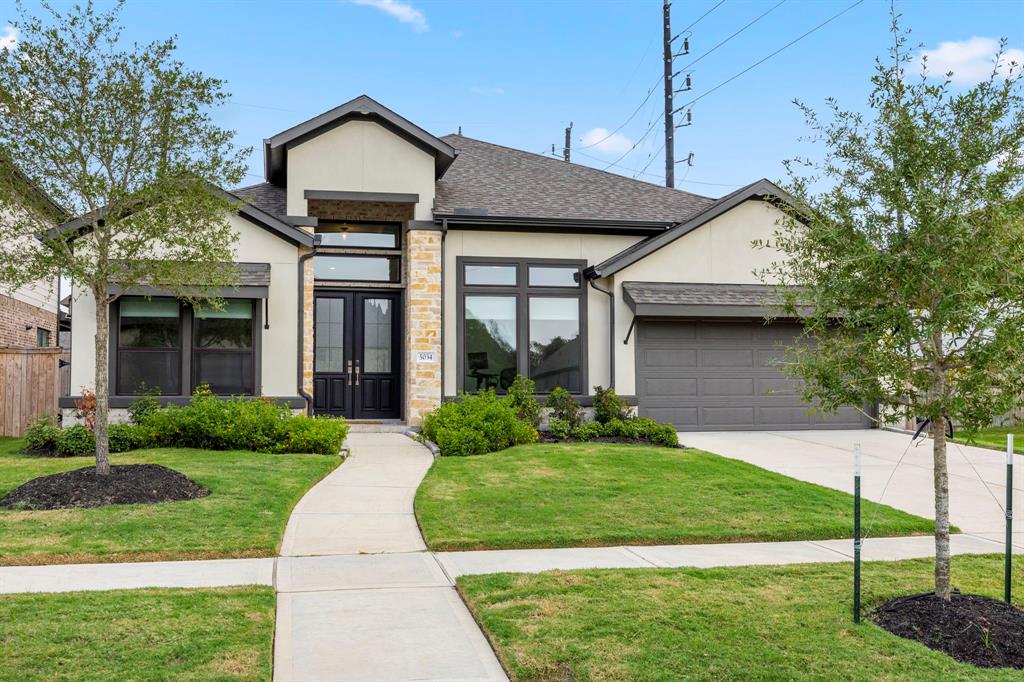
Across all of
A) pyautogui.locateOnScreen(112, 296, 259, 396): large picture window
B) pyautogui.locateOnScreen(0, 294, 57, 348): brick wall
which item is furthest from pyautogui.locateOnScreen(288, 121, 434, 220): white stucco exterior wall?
pyautogui.locateOnScreen(0, 294, 57, 348): brick wall

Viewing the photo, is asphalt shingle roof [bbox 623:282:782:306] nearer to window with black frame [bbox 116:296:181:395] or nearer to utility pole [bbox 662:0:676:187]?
window with black frame [bbox 116:296:181:395]

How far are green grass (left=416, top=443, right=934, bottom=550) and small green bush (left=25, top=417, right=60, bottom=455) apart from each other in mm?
5882

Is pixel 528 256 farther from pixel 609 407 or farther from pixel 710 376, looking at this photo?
pixel 710 376

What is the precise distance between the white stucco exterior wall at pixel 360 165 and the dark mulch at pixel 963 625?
11.4 meters

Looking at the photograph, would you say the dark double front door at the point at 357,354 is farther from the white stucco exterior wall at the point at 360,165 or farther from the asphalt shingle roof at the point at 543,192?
the asphalt shingle roof at the point at 543,192

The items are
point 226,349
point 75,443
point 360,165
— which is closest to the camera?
point 75,443

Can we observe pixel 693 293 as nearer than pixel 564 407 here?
No

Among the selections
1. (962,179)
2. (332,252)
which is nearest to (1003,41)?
(962,179)

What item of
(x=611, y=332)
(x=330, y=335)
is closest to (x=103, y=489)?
(x=330, y=335)

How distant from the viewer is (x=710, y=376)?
15.7m

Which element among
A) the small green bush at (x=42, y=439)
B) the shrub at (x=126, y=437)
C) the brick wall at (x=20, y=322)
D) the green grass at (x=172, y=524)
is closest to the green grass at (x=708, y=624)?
the green grass at (x=172, y=524)

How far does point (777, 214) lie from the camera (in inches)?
635

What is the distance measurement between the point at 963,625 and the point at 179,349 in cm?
1245

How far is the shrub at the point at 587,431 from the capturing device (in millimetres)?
13559
